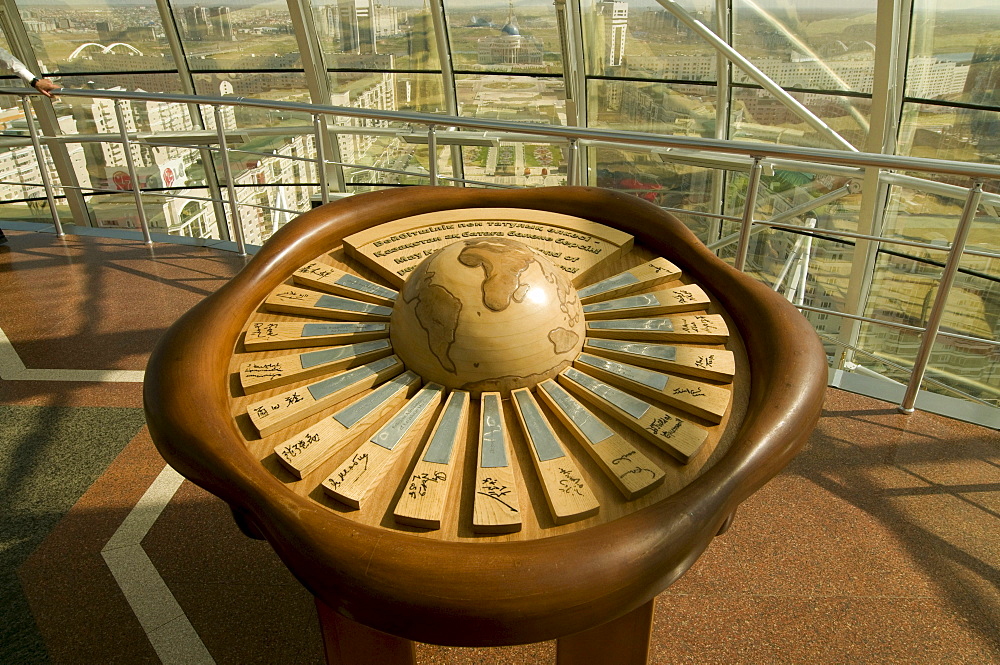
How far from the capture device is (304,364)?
1.47 m

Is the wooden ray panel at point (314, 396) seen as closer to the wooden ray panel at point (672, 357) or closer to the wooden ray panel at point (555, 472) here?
the wooden ray panel at point (555, 472)

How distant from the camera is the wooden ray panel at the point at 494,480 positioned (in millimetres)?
1089

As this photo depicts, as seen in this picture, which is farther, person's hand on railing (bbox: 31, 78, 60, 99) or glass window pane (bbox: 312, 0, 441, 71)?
glass window pane (bbox: 312, 0, 441, 71)

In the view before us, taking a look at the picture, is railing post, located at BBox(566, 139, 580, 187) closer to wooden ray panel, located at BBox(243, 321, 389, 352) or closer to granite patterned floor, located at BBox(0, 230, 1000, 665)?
granite patterned floor, located at BBox(0, 230, 1000, 665)

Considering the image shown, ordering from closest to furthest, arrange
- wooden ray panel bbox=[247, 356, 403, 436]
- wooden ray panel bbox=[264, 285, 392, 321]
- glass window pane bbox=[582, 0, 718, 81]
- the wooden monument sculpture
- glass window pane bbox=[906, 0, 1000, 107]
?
the wooden monument sculpture → wooden ray panel bbox=[247, 356, 403, 436] → wooden ray panel bbox=[264, 285, 392, 321] → glass window pane bbox=[906, 0, 1000, 107] → glass window pane bbox=[582, 0, 718, 81]

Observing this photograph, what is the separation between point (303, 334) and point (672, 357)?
827 mm

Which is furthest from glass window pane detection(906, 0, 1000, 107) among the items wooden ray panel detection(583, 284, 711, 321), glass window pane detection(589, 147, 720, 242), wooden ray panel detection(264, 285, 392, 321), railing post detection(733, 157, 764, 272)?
wooden ray panel detection(264, 285, 392, 321)

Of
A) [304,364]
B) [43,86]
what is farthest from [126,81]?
[304,364]

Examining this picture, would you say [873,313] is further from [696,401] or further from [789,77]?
[696,401]

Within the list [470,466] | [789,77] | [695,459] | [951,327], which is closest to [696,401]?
[695,459]

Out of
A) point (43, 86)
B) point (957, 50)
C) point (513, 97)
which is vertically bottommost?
point (513, 97)

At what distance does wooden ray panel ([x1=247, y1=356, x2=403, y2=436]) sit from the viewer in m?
1.31

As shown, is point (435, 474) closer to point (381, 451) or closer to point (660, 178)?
point (381, 451)

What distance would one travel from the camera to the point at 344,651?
149cm
